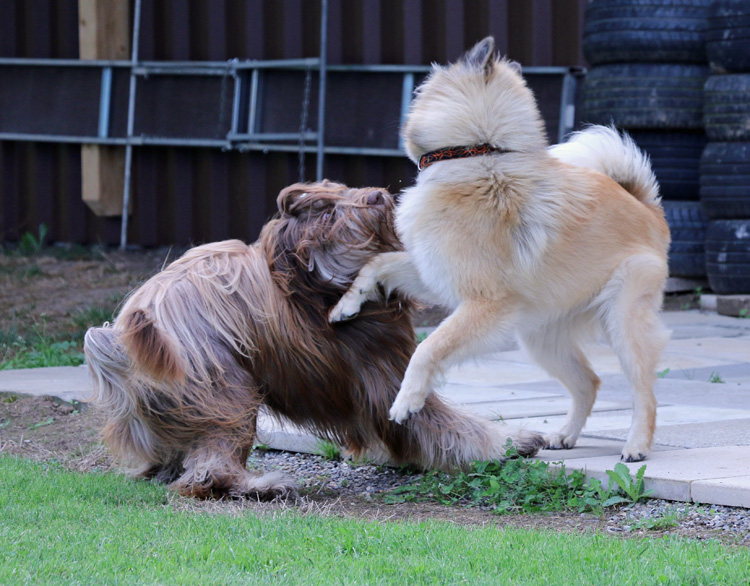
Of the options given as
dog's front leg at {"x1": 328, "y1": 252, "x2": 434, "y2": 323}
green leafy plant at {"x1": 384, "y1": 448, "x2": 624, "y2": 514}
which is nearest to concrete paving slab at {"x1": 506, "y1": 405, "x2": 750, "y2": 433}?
green leafy plant at {"x1": 384, "y1": 448, "x2": 624, "y2": 514}

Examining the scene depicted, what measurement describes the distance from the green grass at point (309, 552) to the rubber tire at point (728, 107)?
606 cm

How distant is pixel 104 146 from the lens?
1211 cm

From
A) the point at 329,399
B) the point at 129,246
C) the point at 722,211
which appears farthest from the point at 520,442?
the point at 129,246

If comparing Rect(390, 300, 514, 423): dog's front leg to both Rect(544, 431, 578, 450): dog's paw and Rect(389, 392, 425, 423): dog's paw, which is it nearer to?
Rect(389, 392, 425, 423): dog's paw

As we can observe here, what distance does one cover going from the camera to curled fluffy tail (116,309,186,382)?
3471 millimetres

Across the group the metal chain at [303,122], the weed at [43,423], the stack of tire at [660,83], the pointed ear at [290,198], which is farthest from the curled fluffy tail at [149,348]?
the metal chain at [303,122]

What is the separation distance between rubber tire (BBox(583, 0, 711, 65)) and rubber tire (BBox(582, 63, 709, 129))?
100 mm

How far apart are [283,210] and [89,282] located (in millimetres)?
6642

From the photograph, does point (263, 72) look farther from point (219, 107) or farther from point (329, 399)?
point (329, 399)

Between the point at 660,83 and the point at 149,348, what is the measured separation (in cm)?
647

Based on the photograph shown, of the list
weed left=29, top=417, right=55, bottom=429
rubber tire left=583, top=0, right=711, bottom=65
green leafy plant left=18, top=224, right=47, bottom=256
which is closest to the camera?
weed left=29, top=417, right=55, bottom=429

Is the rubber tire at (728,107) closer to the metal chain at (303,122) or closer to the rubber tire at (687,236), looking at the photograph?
the rubber tire at (687,236)

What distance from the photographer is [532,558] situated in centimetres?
282

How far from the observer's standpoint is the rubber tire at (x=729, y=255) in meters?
8.34
